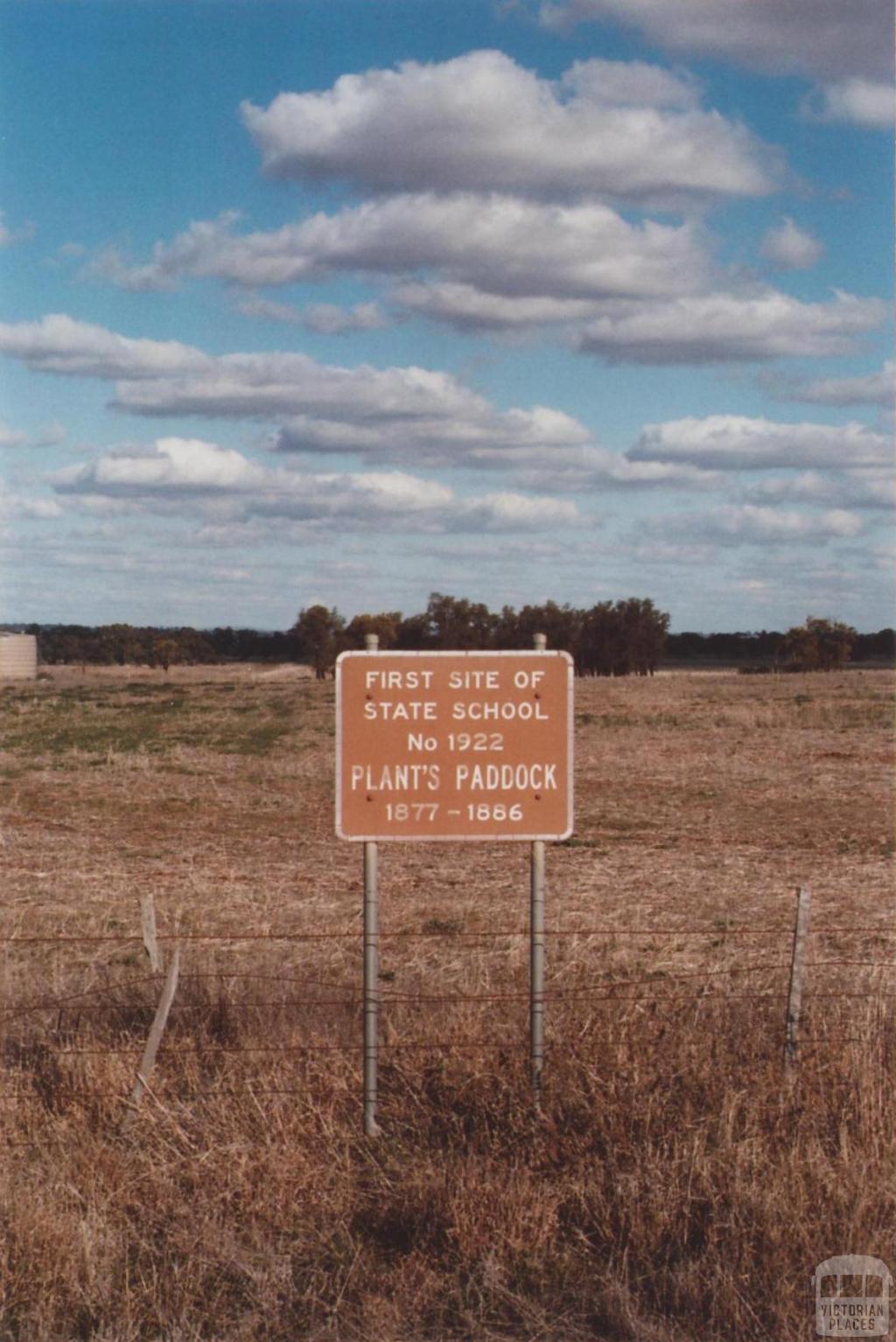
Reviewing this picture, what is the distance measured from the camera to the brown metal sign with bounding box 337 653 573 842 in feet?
23.7

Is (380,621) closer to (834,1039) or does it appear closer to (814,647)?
(814,647)

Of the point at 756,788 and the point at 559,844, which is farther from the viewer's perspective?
the point at 756,788

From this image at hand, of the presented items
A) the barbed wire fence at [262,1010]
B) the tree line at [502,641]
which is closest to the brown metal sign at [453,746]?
the barbed wire fence at [262,1010]

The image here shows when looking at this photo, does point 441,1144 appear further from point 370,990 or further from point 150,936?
point 150,936

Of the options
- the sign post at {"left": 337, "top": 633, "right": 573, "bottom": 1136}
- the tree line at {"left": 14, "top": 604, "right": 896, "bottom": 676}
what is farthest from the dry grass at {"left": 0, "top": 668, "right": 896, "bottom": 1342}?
the tree line at {"left": 14, "top": 604, "right": 896, "bottom": 676}

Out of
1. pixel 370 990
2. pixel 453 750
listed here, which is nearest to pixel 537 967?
pixel 370 990

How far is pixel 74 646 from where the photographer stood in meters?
138

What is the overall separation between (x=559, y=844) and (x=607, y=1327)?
53.8ft

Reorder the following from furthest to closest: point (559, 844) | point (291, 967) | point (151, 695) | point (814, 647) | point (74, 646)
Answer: point (74, 646) → point (814, 647) → point (151, 695) → point (559, 844) → point (291, 967)

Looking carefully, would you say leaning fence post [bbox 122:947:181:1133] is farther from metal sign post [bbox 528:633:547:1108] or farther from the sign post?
metal sign post [bbox 528:633:547:1108]

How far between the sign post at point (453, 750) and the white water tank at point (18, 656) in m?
98.4

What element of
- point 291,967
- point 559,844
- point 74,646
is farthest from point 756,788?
point 74,646

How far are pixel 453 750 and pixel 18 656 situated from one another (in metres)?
108

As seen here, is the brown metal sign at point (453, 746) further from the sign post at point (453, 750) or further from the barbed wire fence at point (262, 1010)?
the barbed wire fence at point (262, 1010)
